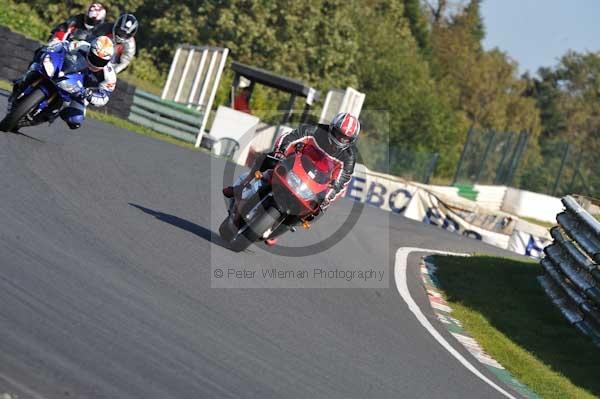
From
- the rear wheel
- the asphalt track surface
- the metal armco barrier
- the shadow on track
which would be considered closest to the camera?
the asphalt track surface

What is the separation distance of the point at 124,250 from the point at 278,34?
3387 cm

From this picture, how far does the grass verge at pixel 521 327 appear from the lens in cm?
956

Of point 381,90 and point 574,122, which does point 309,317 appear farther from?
point 574,122

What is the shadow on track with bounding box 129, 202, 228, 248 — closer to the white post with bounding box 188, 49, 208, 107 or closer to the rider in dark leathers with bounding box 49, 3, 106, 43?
the rider in dark leathers with bounding box 49, 3, 106, 43

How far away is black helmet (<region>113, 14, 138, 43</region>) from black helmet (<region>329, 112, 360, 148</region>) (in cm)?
663

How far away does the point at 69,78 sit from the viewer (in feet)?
39.3

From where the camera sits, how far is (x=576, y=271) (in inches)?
504

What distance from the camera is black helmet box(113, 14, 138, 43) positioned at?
15617 millimetres

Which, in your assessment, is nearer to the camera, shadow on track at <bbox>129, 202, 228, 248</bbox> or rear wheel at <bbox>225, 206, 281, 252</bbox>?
rear wheel at <bbox>225, 206, 281, 252</bbox>

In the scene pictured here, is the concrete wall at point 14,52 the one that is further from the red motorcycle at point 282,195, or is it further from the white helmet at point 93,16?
the red motorcycle at point 282,195

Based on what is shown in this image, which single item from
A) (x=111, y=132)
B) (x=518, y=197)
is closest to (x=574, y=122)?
(x=518, y=197)

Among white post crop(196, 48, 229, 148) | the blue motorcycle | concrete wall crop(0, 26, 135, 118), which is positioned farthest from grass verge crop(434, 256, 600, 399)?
concrete wall crop(0, 26, 135, 118)

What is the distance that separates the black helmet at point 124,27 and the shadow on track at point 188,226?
5.43m

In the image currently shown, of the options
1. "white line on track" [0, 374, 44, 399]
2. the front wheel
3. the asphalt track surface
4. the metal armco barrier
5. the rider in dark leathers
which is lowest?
the metal armco barrier
